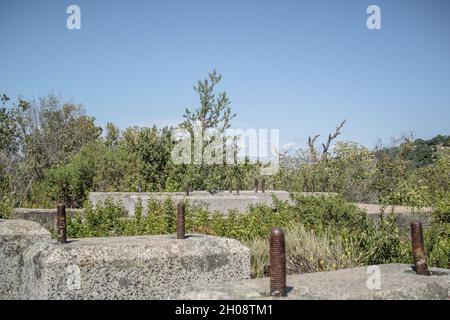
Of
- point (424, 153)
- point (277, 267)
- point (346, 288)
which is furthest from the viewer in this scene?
point (424, 153)

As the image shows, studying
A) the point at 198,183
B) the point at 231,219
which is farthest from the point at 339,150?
the point at 231,219

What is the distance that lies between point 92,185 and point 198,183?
359 centimetres

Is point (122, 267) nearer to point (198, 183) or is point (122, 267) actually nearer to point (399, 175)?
point (198, 183)

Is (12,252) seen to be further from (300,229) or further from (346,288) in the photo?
(300,229)

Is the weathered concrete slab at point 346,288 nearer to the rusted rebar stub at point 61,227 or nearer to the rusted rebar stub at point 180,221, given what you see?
the rusted rebar stub at point 180,221

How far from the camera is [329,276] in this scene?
9.78ft

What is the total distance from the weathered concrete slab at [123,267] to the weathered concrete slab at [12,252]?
58cm

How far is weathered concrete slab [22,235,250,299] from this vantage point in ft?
11.5


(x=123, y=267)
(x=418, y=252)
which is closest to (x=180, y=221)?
(x=123, y=267)

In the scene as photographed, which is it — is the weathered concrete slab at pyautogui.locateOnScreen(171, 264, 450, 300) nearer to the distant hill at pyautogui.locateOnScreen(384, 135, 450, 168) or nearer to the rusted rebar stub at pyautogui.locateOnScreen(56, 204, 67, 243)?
the rusted rebar stub at pyautogui.locateOnScreen(56, 204, 67, 243)

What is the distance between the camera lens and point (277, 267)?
2484mm

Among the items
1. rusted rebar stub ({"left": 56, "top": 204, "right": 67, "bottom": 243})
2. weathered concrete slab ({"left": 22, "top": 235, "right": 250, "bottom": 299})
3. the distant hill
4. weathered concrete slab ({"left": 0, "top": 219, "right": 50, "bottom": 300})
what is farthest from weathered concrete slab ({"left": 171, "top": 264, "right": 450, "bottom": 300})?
the distant hill

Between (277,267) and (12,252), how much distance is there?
311cm

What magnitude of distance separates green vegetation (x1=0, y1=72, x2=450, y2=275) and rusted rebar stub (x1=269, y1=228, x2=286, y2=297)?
3.22 m
